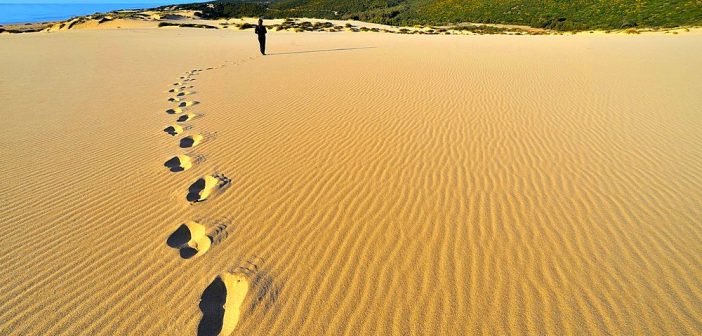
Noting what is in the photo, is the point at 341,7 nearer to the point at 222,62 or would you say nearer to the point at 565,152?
the point at 222,62

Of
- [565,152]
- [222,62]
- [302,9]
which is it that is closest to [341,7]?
[302,9]

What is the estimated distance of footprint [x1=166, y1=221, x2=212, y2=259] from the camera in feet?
9.61

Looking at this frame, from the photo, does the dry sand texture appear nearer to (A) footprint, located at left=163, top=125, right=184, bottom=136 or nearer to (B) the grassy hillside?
(A) footprint, located at left=163, top=125, right=184, bottom=136

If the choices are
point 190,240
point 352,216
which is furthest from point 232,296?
point 352,216

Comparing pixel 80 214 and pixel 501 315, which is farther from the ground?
pixel 501 315

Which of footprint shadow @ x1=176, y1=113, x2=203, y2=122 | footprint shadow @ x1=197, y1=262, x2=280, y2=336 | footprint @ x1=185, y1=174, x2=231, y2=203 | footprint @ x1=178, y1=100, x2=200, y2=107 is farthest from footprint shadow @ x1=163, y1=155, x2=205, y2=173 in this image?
footprint @ x1=178, y1=100, x2=200, y2=107

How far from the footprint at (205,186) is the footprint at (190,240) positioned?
1.61 ft

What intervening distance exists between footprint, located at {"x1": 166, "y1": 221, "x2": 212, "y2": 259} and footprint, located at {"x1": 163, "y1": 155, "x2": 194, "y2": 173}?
1352mm

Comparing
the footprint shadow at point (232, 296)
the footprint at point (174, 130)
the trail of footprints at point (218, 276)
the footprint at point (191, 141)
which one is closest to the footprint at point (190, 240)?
the trail of footprints at point (218, 276)

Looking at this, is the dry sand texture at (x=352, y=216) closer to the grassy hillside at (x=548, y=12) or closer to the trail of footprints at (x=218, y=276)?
the trail of footprints at (x=218, y=276)

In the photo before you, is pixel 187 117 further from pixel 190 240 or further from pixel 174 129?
pixel 190 240

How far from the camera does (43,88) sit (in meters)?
8.87

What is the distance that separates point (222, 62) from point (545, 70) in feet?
36.4

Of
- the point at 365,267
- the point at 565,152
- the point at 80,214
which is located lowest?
the point at 80,214
